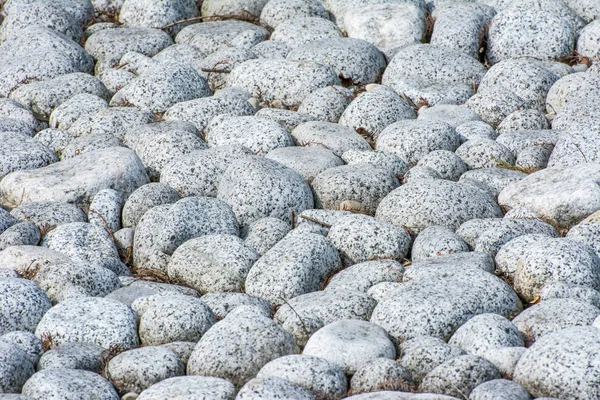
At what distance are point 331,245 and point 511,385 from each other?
7.37ft

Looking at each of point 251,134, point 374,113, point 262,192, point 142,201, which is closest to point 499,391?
point 262,192

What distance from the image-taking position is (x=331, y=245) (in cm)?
666

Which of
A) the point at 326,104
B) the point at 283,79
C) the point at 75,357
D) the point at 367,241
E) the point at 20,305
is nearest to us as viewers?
the point at 75,357

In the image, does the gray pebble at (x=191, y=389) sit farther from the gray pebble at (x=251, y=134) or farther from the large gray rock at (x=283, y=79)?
the large gray rock at (x=283, y=79)

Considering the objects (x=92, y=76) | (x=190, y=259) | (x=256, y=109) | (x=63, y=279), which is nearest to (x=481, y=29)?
(x=256, y=109)

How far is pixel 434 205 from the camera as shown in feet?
23.3

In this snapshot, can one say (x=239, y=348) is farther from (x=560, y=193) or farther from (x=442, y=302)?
(x=560, y=193)

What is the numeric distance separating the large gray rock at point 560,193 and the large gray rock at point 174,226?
2.25 meters

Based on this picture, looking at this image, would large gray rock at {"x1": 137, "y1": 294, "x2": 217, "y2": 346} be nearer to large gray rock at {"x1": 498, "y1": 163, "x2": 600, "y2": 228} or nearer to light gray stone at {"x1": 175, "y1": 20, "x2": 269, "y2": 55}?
large gray rock at {"x1": 498, "y1": 163, "x2": 600, "y2": 228}

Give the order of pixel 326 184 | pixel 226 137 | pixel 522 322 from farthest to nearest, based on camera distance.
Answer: pixel 226 137
pixel 326 184
pixel 522 322

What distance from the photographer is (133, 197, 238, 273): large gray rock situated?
6895 mm

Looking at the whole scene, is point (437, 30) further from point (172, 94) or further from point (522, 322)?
point (522, 322)

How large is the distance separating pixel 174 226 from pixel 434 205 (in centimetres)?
199

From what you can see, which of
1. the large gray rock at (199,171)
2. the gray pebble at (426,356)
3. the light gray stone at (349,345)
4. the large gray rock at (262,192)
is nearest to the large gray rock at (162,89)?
the large gray rock at (199,171)
